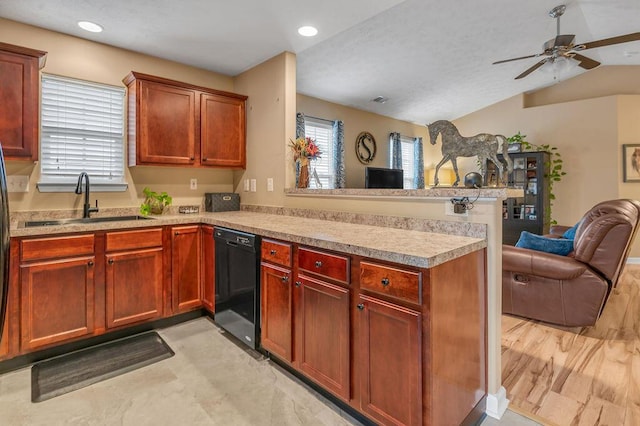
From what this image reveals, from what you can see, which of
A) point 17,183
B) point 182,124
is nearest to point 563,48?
point 182,124

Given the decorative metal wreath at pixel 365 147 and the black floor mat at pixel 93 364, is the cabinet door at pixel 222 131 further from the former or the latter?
the decorative metal wreath at pixel 365 147

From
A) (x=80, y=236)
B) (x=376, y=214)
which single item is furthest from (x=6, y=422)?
(x=376, y=214)

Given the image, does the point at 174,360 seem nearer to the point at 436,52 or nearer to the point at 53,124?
the point at 53,124

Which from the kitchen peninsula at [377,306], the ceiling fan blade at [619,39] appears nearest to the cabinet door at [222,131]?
the kitchen peninsula at [377,306]

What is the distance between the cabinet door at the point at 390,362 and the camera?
4.70ft

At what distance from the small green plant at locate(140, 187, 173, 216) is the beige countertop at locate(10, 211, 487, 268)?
437 millimetres

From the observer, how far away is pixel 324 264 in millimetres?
1823

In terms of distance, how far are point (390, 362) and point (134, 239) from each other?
2.12 meters

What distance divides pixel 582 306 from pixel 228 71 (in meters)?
3.99

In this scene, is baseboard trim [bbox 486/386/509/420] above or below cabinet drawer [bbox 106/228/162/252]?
below

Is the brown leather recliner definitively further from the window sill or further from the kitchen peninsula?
the window sill

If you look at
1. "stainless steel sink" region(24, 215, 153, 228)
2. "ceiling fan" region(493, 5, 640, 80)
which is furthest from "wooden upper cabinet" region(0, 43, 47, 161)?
"ceiling fan" region(493, 5, 640, 80)

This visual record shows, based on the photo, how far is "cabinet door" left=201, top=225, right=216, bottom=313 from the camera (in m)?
2.84

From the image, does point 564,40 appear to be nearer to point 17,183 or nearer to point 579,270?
point 579,270
